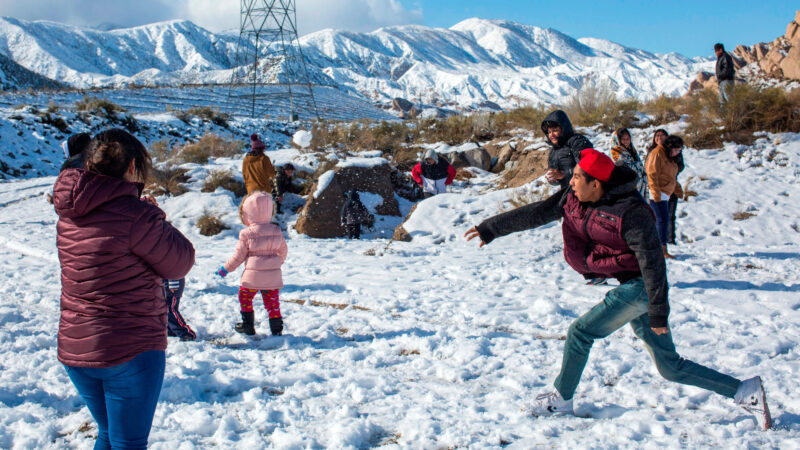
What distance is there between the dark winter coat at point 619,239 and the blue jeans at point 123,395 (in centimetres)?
212

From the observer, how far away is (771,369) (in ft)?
10.9

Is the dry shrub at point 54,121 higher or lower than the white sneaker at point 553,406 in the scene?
higher

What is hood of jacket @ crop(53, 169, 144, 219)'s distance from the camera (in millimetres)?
1755

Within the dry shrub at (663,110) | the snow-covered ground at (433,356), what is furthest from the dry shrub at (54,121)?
the dry shrub at (663,110)

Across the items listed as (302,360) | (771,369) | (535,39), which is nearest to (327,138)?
(302,360)

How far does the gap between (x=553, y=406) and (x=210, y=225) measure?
357 inches

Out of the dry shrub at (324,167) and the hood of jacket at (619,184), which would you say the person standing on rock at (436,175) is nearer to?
the dry shrub at (324,167)

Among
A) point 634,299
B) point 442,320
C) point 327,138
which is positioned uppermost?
point 327,138

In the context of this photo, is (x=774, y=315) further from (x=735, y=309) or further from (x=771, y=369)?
(x=771, y=369)

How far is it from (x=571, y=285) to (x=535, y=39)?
607 ft

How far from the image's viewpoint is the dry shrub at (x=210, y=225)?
406 inches

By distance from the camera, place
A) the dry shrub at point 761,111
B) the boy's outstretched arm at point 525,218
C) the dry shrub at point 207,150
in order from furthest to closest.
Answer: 1. the dry shrub at point 207,150
2. the dry shrub at point 761,111
3. the boy's outstretched arm at point 525,218

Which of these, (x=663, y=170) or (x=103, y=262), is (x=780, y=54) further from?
(x=103, y=262)

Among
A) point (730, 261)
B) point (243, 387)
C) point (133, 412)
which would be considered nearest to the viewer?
point (133, 412)
